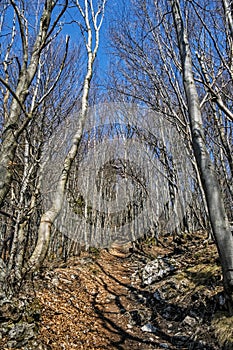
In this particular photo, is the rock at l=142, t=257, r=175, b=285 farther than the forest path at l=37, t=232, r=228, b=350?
Yes

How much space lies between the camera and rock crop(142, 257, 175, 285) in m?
5.92

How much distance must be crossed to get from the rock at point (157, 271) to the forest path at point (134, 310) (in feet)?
0.30

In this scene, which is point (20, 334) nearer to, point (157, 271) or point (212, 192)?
point (212, 192)

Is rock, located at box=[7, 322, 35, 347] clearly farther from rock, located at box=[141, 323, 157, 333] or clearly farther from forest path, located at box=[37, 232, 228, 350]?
rock, located at box=[141, 323, 157, 333]

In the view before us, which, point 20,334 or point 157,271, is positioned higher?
point 157,271

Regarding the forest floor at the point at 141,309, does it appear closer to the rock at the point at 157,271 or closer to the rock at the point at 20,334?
the rock at the point at 157,271

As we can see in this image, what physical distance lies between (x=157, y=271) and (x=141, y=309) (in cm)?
151

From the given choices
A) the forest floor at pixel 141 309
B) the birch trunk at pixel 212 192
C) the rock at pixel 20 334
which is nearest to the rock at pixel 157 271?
the forest floor at pixel 141 309

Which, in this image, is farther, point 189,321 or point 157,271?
point 157,271

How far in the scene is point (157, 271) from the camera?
619 centimetres

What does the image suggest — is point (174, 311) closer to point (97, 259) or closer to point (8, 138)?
point (8, 138)

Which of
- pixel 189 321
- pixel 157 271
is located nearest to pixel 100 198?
pixel 157 271

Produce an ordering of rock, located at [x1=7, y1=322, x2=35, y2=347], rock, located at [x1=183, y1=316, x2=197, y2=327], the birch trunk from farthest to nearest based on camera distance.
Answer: rock, located at [x1=183, y1=316, x2=197, y2=327], rock, located at [x1=7, y1=322, x2=35, y2=347], the birch trunk

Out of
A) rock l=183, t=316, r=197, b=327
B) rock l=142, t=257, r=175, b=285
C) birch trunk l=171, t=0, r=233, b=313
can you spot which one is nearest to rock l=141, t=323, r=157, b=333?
rock l=183, t=316, r=197, b=327
